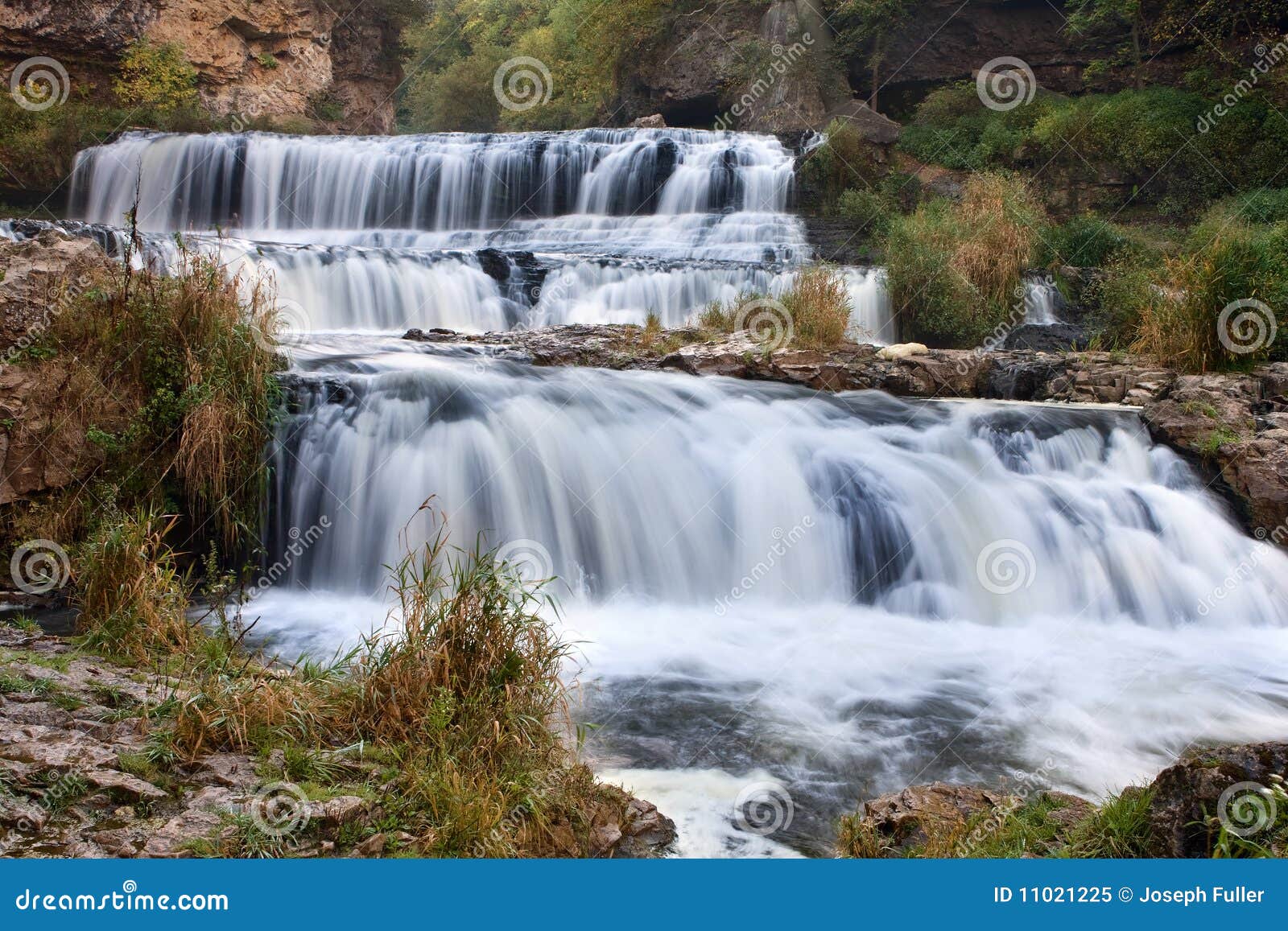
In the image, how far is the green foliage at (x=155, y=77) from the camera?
21.1m

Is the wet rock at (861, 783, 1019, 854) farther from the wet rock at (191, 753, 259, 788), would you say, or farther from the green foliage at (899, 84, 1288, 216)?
the green foliage at (899, 84, 1288, 216)

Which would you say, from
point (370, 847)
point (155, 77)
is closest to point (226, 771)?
point (370, 847)

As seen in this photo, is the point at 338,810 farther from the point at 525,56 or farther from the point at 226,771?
the point at 525,56

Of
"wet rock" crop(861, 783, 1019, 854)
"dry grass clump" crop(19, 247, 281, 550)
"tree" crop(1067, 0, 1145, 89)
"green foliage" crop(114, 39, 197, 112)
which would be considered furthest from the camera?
"green foliage" crop(114, 39, 197, 112)

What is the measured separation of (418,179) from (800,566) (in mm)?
14787

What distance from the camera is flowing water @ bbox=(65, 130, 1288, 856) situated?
16.6ft

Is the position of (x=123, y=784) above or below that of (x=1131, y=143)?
below

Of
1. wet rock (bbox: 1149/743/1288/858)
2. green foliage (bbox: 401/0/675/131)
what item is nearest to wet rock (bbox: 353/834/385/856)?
wet rock (bbox: 1149/743/1288/858)

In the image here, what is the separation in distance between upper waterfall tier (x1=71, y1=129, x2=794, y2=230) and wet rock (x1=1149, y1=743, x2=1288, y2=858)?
1622 cm

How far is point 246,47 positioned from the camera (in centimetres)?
2406

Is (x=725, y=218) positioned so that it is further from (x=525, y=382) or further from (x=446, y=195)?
(x=525, y=382)

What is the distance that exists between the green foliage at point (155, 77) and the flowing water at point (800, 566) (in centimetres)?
1418

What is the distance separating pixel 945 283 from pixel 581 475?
23.4ft

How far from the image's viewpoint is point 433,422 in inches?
312
